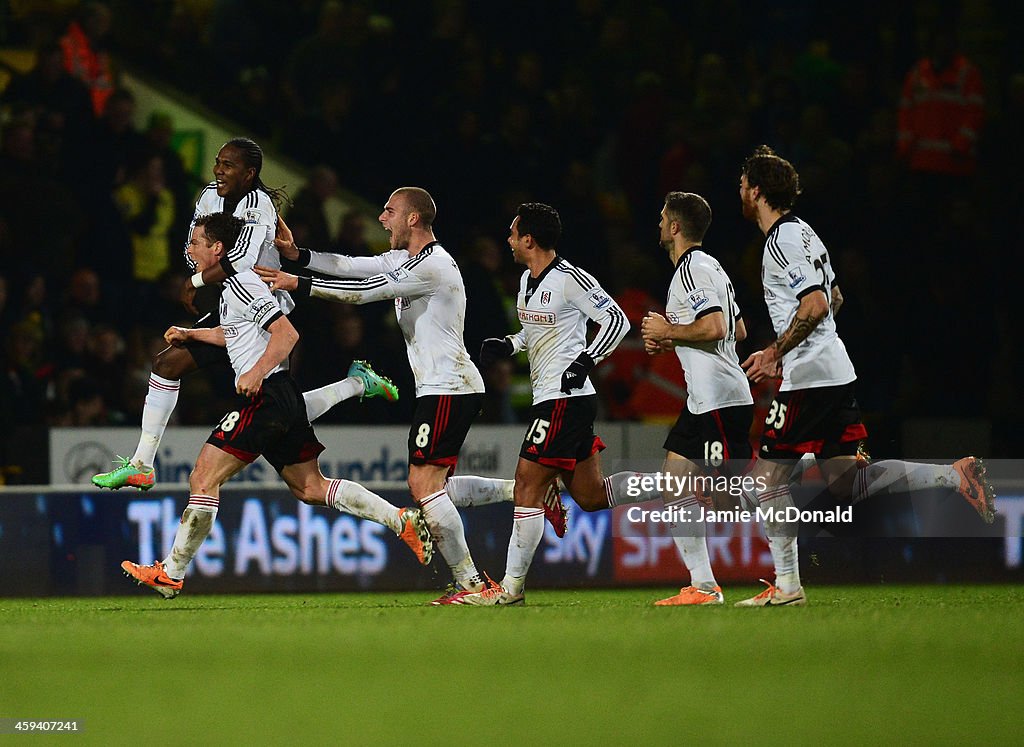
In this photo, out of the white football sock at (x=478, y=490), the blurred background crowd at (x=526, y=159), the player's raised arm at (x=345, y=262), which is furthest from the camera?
the blurred background crowd at (x=526, y=159)

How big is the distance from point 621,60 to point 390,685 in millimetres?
10975

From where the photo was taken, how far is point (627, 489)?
8.61m

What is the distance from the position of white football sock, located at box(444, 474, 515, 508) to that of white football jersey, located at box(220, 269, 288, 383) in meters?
1.20

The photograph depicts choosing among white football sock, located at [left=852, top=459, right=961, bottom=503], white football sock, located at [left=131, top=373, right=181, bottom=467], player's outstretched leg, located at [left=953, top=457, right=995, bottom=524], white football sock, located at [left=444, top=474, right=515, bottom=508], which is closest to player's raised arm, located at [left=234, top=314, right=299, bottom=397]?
white football sock, located at [left=131, top=373, right=181, bottom=467]

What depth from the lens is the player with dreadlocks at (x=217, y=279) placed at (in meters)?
7.92

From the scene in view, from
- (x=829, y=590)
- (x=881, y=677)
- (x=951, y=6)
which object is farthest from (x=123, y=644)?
(x=951, y=6)

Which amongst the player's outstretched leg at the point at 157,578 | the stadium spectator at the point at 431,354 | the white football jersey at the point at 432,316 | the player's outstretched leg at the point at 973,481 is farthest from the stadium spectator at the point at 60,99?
the player's outstretched leg at the point at 973,481

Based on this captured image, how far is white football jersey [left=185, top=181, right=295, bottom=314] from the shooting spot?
7.85 meters

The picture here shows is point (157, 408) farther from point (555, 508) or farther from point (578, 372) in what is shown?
point (578, 372)

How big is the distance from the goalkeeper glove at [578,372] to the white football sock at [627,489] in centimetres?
71

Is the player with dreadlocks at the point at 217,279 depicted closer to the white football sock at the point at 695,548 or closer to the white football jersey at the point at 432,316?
the white football jersey at the point at 432,316

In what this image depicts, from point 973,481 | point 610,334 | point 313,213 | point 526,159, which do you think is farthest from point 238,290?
point 526,159

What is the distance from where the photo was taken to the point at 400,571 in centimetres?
1027

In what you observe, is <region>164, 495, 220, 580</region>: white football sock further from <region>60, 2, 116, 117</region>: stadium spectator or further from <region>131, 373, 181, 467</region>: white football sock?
<region>60, 2, 116, 117</region>: stadium spectator
